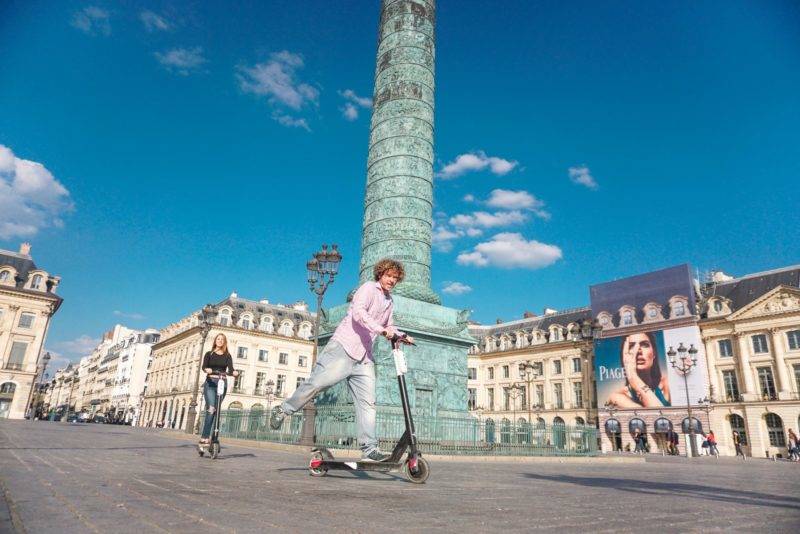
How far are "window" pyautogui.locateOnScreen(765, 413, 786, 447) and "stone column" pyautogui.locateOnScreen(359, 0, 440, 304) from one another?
111 ft

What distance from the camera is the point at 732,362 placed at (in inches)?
1518

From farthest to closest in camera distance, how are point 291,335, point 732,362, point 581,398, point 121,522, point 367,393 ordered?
1. point 291,335
2. point 581,398
3. point 732,362
4. point 367,393
5. point 121,522


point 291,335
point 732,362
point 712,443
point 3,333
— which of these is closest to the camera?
point 712,443

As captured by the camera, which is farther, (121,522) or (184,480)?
(184,480)

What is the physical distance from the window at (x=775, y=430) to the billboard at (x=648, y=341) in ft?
13.7

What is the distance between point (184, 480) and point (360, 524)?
2067 millimetres

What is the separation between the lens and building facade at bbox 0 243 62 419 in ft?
135

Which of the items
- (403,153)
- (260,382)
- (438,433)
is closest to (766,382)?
(403,153)

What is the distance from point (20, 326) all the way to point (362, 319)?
49.2 metres

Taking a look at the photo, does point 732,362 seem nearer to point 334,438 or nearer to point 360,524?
point 334,438

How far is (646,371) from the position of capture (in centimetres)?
4072

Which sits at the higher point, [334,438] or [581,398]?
[581,398]

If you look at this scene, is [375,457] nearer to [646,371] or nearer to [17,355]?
[646,371]

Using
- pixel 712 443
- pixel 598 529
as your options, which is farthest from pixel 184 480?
pixel 712 443
